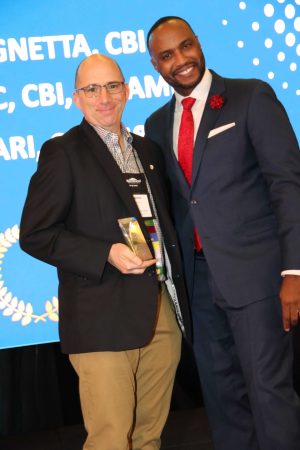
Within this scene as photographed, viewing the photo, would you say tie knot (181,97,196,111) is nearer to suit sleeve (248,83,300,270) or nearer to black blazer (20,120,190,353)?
suit sleeve (248,83,300,270)

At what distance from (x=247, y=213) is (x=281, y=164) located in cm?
22

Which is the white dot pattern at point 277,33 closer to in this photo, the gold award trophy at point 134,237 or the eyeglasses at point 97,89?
the eyeglasses at point 97,89

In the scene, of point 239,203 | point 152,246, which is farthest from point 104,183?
point 239,203

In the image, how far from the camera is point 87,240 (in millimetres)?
2082

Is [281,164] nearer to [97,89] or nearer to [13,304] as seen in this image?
[97,89]

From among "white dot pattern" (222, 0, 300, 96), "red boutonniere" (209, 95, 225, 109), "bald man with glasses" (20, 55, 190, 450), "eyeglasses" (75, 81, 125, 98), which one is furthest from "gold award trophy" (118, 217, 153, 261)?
"white dot pattern" (222, 0, 300, 96)

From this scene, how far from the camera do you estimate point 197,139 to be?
2.29 metres

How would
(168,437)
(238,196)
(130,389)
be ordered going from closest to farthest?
1. (130,389)
2. (238,196)
3. (168,437)

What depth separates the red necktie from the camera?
7.75 ft

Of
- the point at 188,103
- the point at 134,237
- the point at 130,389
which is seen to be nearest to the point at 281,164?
the point at 188,103

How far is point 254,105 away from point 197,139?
22 cm

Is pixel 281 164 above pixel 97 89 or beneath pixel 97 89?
beneath

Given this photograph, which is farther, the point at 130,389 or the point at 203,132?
the point at 203,132

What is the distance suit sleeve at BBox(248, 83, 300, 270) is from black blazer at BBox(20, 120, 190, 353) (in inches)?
17.8
